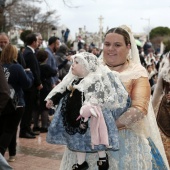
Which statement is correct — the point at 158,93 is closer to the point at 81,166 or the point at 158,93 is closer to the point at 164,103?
the point at 164,103

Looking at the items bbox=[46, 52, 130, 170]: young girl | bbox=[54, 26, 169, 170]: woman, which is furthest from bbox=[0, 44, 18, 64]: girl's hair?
bbox=[46, 52, 130, 170]: young girl

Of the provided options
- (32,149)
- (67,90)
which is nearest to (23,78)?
(32,149)

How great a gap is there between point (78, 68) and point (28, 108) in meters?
4.78

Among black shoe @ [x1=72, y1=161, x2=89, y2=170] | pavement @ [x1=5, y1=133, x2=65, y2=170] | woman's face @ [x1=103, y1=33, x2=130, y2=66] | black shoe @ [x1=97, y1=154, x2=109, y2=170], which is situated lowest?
pavement @ [x1=5, y1=133, x2=65, y2=170]

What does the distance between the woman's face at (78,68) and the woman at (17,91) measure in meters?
2.64

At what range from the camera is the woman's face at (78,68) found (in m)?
2.61

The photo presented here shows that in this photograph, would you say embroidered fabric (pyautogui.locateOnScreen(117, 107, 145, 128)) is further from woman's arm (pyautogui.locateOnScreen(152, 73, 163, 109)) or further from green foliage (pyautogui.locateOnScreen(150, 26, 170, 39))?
green foliage (pyautogui.locateOnScreen(150, 26, 170, 39))

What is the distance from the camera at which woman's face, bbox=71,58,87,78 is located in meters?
2.61

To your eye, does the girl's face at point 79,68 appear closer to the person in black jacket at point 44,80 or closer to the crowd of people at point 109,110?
the crowd of people at point 109,110

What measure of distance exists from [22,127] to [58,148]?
112 cm

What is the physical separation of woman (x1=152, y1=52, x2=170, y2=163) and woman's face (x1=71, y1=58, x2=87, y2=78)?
6.51ft

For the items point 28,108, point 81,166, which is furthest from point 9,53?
point 81,166

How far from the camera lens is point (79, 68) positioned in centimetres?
261

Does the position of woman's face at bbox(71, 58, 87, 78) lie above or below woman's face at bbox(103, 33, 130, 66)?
below
